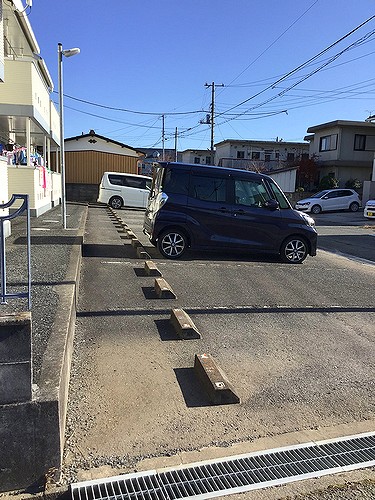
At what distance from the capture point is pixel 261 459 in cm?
276

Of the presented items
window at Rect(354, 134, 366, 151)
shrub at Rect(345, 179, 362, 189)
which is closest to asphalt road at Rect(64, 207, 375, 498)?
shrub at Rect(345, 179, 362, 189)

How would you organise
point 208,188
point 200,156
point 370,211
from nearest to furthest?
point 208,188
point 370,211
point 200,156

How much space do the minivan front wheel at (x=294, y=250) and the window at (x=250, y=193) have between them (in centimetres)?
102

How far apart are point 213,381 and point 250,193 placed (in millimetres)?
6047

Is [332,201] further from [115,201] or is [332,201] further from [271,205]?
[271,205]

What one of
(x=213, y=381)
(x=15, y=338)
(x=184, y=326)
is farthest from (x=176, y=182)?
(x=15, y=338)

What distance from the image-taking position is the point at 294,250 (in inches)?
360

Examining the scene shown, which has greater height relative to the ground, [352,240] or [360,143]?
[360,143]

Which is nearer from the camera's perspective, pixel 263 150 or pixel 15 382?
pixel 15 382

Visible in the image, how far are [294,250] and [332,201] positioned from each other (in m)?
20.6

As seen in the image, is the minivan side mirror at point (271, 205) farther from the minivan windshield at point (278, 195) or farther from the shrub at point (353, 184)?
the shrub at point (353, 184)

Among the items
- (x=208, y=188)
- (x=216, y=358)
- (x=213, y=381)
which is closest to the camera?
(x=213, y=381)

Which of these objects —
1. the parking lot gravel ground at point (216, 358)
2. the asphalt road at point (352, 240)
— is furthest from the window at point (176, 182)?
the asphalt road at point (352, 240)

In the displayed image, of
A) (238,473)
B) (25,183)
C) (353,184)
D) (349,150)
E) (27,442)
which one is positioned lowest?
(238,473)
